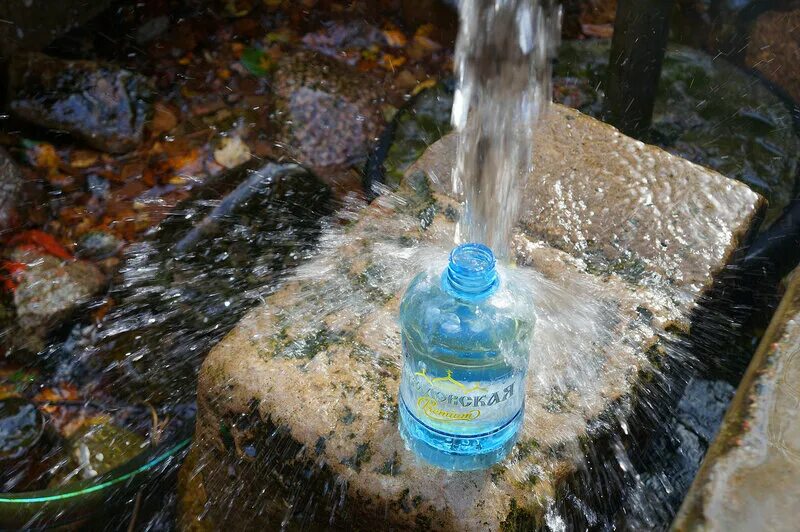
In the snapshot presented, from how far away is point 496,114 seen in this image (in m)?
2.72

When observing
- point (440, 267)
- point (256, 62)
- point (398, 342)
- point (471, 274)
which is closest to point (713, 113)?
point (440, 267)

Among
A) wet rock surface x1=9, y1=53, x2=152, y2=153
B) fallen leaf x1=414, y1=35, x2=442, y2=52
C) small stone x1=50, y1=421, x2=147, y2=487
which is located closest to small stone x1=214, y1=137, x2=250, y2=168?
wet rock surface x1=9, y1=53, x2=152, y2=153

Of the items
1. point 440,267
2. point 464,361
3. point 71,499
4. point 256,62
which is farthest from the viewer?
point 256,62

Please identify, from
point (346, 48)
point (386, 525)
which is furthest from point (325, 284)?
point (346, 48)

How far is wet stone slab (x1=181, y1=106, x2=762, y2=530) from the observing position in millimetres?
1654

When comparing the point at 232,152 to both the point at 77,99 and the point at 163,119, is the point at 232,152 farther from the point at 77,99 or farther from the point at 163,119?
the point at 77,99

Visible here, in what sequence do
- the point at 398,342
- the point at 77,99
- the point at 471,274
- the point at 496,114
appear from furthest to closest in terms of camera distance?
the point at 77,99 → the point at 496,114 → the point at 398,342 → the point at 471,274

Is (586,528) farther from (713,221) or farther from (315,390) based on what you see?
(713,221)

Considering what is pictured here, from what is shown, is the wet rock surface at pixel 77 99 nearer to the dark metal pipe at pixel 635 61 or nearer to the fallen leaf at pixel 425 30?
the fallen leaf at pixel 425 30

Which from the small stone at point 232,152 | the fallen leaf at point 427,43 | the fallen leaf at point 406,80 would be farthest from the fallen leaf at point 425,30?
the small stone at point 232,152

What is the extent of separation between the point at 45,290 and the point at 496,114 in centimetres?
214

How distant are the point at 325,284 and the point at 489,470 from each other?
Result: 71 centimetres

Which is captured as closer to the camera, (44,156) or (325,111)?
(44,156)

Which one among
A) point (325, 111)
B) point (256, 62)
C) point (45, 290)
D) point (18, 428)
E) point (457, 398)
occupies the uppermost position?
point (457, 398)
